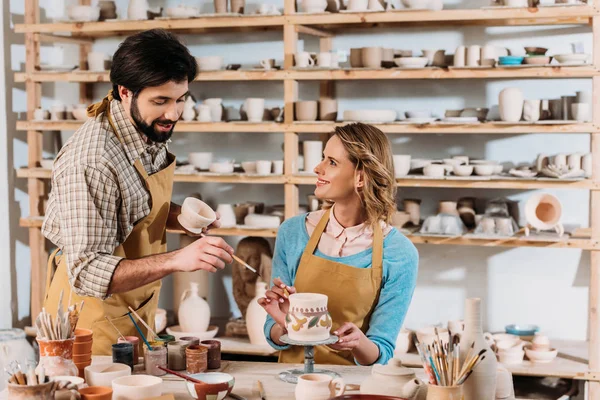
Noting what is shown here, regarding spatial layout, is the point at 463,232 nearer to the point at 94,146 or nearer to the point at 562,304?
the point at 562,304

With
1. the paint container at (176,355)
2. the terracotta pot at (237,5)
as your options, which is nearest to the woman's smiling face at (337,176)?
the paint container at (176,355)

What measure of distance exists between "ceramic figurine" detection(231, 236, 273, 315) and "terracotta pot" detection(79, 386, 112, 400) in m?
2.60

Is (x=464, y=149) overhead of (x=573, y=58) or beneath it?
beneath

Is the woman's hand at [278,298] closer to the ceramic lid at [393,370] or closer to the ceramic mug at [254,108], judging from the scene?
the ceramic lid at [393,370]

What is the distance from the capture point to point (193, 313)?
14.8 feet

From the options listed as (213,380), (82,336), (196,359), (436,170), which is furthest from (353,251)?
(436,170)

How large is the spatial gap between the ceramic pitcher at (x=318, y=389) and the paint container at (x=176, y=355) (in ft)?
1.60

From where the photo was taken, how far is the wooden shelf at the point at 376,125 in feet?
13.5

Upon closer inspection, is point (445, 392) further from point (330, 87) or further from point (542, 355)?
point (330, 87)

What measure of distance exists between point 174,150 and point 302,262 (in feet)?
8.03

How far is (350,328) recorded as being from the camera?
245 cm

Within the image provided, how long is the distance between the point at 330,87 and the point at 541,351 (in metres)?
1.88

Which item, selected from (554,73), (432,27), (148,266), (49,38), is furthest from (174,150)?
(148,266)

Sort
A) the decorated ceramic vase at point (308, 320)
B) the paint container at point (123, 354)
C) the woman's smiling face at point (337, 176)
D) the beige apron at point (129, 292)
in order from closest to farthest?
the decorated ceramic vase at point (308, 320)
the paint container at point (123, 354)
the beige apron at point (129, 292)
the woman's smiling face at point (337, 176)
